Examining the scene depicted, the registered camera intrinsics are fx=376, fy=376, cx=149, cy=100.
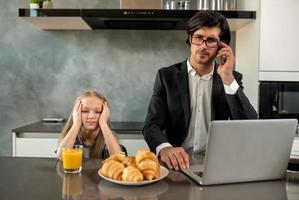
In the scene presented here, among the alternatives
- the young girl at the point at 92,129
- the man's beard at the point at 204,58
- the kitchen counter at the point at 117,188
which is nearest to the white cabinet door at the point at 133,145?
the young girl at the point at 92,129

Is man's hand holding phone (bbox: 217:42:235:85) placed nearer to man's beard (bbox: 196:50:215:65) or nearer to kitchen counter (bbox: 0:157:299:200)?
man's beard (bbox: 196:50:215:65)

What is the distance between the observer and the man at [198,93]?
1.52m

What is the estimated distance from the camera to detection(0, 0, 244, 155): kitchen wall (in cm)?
295

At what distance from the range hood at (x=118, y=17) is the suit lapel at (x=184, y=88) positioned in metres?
0.72

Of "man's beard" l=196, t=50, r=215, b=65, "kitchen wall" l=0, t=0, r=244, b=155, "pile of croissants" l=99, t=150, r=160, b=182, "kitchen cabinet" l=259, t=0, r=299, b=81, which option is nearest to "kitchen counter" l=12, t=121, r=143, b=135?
"kitchen wall" l=0, t=0, r=244, b=155

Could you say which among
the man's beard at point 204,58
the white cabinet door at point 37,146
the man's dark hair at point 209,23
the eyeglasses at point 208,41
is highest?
the man's dark hair at point 209,23

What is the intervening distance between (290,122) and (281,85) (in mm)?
1476

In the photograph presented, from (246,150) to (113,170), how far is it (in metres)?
0.38

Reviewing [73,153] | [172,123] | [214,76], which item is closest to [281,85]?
[214,76]

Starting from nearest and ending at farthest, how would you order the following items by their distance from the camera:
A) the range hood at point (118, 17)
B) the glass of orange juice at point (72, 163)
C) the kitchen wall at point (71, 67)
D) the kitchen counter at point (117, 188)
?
the kitchen counter at point (117, 188) → the glass of orange juice at point (72, 163) → the range hood at point (118, 17) → the kitchen wall at point (71, 67)

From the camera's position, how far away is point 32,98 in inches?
117

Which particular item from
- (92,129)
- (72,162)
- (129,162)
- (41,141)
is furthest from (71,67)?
(129,162)

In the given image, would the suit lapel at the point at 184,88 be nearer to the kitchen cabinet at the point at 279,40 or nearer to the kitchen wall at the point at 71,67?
the kitchen cabinet at the point at 279,40

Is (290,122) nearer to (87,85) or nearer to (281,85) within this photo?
(281,85)
